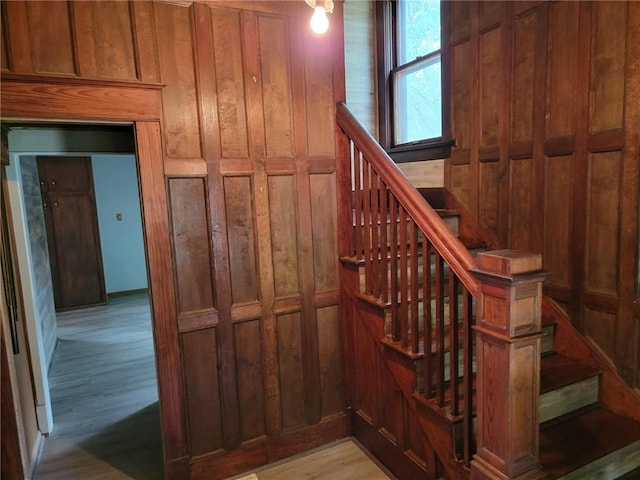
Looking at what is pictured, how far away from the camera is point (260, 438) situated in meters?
2.55

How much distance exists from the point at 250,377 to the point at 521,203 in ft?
6.80

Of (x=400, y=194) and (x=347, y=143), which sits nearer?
(x=400, y=194)

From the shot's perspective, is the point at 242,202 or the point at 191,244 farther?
the point at 242,202

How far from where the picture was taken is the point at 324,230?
8.61ft

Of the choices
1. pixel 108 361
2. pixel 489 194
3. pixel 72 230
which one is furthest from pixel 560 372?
pixel 72 230

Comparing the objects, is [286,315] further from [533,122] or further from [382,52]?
[382,52]

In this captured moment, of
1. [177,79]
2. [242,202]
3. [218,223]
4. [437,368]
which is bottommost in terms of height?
[437,368]

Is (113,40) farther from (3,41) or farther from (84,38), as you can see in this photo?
(3,41)

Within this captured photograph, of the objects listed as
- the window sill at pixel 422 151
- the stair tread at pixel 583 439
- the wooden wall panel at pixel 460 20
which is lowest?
the stair tread at pixel 583 439

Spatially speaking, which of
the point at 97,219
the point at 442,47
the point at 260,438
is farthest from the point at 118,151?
the point at 97,219

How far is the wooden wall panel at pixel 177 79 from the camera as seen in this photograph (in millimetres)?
2115

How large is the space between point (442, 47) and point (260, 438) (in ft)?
10.2

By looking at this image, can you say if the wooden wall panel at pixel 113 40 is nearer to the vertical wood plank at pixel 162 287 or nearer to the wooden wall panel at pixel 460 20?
the vertical wood plank at pixel 162 287

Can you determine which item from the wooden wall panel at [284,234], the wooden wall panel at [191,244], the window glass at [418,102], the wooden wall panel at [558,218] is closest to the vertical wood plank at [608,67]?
the wooden wall panel at [558,218]
